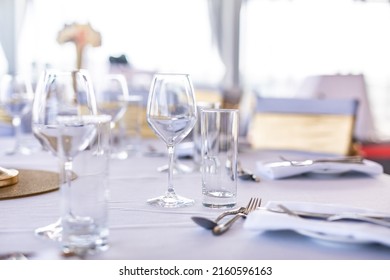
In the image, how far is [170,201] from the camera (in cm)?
97

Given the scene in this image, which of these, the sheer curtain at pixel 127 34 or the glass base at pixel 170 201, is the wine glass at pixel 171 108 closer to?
the glass base at pixel 170 201

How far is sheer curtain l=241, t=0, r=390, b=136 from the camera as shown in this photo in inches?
221

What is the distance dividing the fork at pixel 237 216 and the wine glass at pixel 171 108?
Result: 12 cm

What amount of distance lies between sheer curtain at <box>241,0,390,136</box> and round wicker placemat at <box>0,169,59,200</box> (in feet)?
15.0

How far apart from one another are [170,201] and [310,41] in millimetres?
4891

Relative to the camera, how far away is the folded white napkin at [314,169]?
1.21m

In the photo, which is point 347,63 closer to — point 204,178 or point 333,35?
point 333,35

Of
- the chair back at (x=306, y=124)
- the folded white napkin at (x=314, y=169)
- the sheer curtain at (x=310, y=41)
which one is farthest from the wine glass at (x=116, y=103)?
the sheer curtain at (x=310, y=41)

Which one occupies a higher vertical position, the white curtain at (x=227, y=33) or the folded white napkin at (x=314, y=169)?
the white curtain at (x=227, y=33)

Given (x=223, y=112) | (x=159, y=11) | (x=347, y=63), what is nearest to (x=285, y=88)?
(x=347, y=63)

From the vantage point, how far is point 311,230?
2.46 ft

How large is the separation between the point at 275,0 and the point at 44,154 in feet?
14.5

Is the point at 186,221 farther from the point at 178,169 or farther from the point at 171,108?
the point at 178,169

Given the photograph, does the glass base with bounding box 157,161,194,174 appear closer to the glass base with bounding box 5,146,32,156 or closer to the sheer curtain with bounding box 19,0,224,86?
the glass base with bounding box 5,146,32,156
